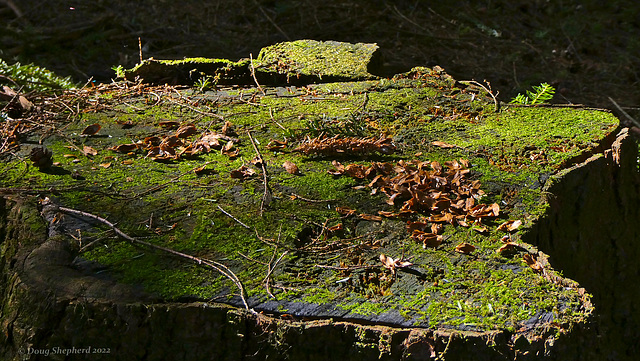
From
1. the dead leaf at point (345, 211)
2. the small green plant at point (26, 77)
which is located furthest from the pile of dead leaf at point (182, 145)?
the small green plant at point (26, 77)

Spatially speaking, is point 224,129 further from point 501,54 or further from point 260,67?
point 501,54

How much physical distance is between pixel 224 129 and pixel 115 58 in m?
4.82

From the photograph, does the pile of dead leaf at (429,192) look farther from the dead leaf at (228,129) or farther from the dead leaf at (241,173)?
the dead leaf at (228,129)

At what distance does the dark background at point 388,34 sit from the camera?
7.18m

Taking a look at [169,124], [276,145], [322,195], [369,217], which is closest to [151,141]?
[169,124]

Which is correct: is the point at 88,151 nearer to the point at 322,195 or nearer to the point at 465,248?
the point at 322,195

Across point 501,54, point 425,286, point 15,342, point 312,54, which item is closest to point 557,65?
point 501,54

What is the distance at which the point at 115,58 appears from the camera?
7.39 metres

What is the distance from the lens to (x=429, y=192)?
246 centimetres

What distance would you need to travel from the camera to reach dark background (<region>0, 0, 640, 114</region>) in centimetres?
718

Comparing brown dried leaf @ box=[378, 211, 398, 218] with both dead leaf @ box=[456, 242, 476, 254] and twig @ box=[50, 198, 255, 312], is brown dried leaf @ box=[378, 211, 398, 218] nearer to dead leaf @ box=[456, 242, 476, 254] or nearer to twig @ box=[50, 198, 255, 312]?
dead leaf @ box=[456, 242, 476, 254]

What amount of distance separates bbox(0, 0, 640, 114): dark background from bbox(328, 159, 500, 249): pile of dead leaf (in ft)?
14.1

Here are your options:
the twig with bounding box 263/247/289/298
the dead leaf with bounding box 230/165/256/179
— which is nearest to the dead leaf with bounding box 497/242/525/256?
the twig with bounding box 263/247/289/298

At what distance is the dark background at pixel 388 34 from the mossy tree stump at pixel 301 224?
3795 millimetres
